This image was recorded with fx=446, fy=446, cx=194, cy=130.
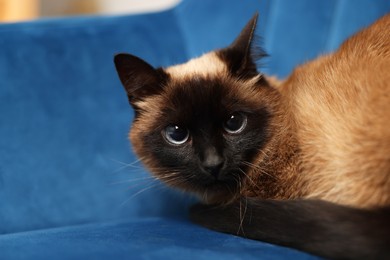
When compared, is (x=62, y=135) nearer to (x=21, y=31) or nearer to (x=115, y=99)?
(x=115, y=99)

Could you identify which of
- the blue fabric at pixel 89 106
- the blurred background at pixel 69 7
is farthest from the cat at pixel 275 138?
the blurred background at pixel 69 7

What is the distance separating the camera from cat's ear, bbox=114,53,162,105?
1292mm

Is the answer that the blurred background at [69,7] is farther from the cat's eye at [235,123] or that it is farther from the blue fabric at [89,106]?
the cat's eye at [235,123]

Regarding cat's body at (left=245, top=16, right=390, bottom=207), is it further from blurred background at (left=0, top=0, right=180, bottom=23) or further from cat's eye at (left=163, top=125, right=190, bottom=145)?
blurred background at (left=0, top=0, right=180, bottom=23)

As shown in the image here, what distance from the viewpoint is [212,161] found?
1.16 metres

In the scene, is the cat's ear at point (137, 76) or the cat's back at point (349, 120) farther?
the cat's ear at point (137, 76)

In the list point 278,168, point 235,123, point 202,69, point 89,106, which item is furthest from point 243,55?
point 89,106

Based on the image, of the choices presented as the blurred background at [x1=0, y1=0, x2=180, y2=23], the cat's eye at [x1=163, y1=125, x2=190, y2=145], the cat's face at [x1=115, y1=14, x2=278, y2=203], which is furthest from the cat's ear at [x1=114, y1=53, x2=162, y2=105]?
the blurred background at [x1=0, y1=0, x2=180, y2=23]

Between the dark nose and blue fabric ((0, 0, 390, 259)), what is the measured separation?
205mm

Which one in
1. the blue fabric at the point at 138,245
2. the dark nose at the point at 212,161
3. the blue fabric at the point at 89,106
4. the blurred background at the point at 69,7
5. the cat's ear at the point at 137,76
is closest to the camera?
the blue fabric at the point at 138,245

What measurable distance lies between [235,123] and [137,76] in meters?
0.33

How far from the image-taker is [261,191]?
4.07 ft

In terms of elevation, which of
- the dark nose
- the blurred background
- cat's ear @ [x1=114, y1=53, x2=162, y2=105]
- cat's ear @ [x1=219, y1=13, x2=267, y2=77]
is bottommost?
the dark nose

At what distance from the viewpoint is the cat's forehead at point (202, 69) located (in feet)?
4.44
